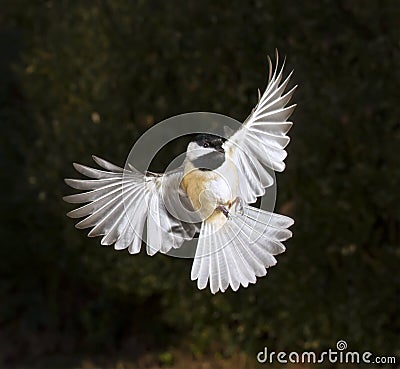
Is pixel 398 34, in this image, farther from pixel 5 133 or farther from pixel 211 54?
pixel 5 133

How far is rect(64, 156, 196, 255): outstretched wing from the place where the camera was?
222cm

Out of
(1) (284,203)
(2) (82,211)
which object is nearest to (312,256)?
(1) (284,203)

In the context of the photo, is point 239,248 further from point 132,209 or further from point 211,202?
point 132,209

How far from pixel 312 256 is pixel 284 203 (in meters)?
0.31

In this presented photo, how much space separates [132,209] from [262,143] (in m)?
0.37

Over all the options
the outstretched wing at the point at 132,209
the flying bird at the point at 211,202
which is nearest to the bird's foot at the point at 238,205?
the flying bird at the point at 211,202

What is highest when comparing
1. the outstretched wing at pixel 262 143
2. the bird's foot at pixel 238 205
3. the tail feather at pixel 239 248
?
the outstretched wing at pixel 262 143

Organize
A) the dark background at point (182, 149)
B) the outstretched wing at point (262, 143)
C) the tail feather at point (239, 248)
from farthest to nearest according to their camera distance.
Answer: the dark background at point (182, 149) < the outstretched wing at point (262, 143) < the tail feather at point (239, 248)

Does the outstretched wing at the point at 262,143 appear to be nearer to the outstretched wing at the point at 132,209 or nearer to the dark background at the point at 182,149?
the outstretched wing at the point at 132,209

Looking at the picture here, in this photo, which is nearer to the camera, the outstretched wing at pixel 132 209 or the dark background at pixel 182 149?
the outstretched wing at pixel 132 209

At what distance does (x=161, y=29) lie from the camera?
5.04 metres

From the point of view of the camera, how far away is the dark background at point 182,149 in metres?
4.39

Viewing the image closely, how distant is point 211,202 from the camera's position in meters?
2.09

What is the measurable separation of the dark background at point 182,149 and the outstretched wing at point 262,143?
6.86ft
